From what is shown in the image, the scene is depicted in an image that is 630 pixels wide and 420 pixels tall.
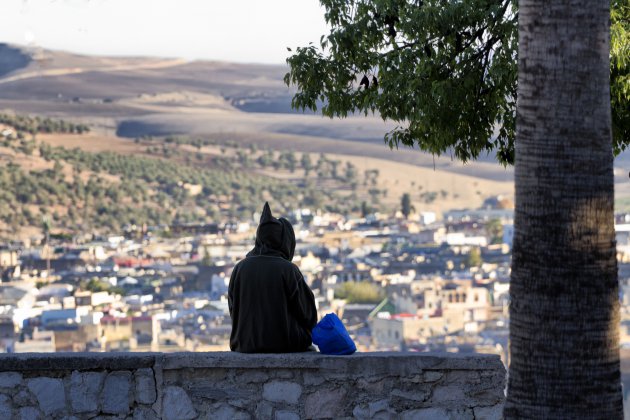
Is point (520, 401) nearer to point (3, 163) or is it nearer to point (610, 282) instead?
point (610, 282)

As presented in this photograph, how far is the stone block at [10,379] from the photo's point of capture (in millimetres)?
6559

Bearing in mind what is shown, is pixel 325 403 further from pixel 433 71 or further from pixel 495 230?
pixel 495 230

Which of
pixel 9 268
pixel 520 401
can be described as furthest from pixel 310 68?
pixel 9 268

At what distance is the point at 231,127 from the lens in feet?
477

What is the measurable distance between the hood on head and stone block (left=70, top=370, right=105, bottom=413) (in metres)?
1.01

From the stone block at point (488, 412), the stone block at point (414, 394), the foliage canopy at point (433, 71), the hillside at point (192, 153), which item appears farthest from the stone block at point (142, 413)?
the hillside at point (192, 153)

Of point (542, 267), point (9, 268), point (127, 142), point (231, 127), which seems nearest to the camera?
point (542, 267)

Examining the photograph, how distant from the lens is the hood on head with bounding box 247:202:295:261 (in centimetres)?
664

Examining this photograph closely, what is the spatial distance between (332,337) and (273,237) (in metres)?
0.60

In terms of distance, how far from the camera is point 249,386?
648 centimetres

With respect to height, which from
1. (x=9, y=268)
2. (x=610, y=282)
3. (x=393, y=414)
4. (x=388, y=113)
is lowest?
(x=9, y=268)

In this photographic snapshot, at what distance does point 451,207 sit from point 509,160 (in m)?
131

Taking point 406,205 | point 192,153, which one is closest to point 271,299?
point 406,205

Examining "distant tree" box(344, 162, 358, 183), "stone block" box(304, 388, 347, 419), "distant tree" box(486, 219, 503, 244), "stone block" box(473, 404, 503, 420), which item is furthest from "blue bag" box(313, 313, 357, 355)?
"distant tree" box(344, 162, 358, 183)
